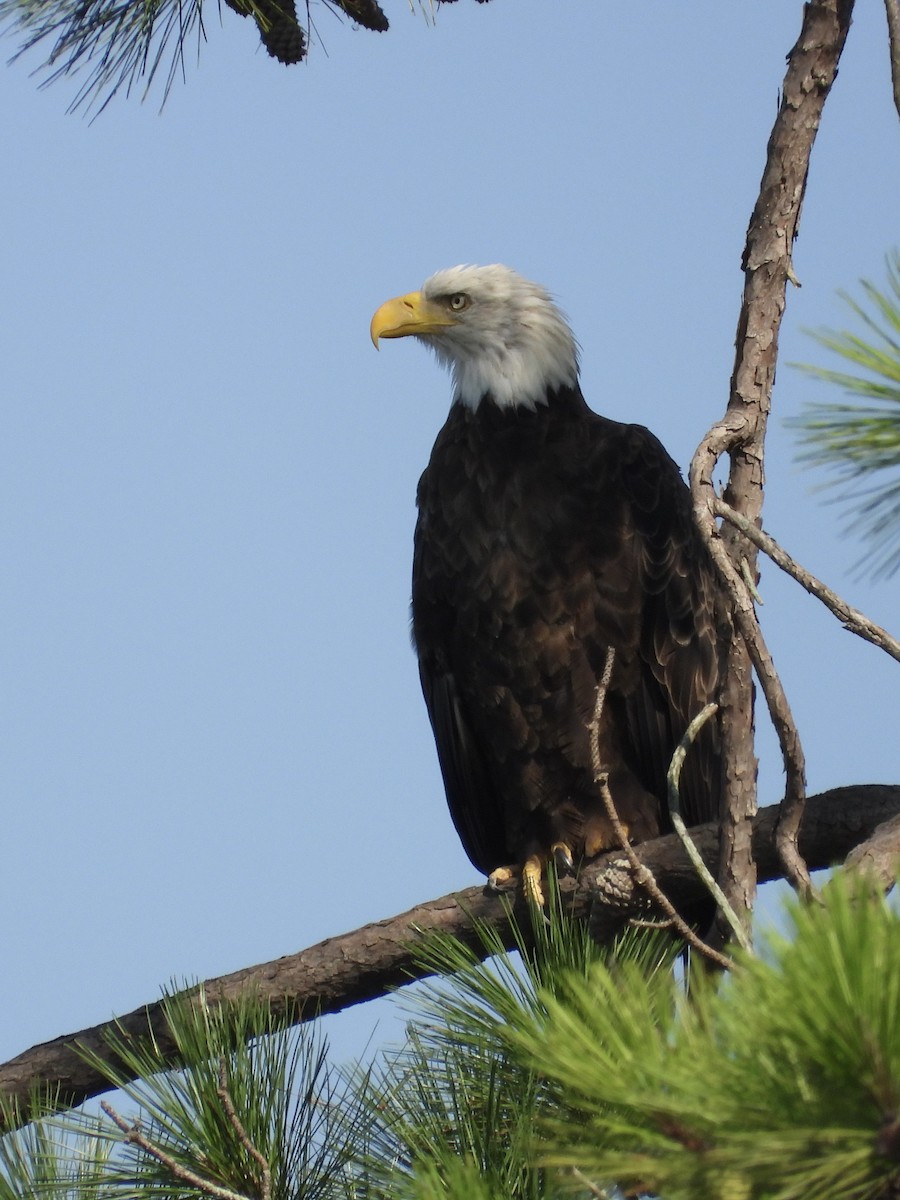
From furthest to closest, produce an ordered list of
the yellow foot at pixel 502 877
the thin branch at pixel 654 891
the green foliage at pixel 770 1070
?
the yellow foot at pixel 502 877, the thin branch at pixel 654 891, the green foliage at pixel 770 1070

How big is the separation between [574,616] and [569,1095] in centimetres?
252

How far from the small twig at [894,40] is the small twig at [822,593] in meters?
0.59

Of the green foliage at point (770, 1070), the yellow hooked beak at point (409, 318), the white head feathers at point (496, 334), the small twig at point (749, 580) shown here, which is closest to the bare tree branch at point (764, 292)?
the small twig at point (749, 580)

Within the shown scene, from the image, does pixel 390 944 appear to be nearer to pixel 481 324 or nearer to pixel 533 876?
pixel 533 876

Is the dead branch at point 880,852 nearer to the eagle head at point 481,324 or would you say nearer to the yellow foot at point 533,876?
the yellow foot at point 533,876

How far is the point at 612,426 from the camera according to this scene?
14.0 feet

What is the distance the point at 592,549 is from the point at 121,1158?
2.26 meters

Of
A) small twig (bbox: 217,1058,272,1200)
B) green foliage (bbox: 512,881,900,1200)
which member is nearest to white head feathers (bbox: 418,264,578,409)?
small twig (bbox: 217,1058,272,1200)

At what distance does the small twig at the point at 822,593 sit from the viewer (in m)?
1.85

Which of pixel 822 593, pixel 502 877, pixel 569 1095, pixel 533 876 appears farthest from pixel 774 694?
pixel 502 877

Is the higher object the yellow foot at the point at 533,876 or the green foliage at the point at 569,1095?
the yellow foot at the point at 533,876

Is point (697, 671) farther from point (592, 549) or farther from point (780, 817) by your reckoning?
point (780, 817)

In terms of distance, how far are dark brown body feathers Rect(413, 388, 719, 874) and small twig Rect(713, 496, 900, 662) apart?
6.43ft

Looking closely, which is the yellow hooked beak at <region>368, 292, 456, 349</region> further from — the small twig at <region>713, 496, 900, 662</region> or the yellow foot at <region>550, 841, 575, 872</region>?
the small twig at <region>713, 496, 900, 662</region>
